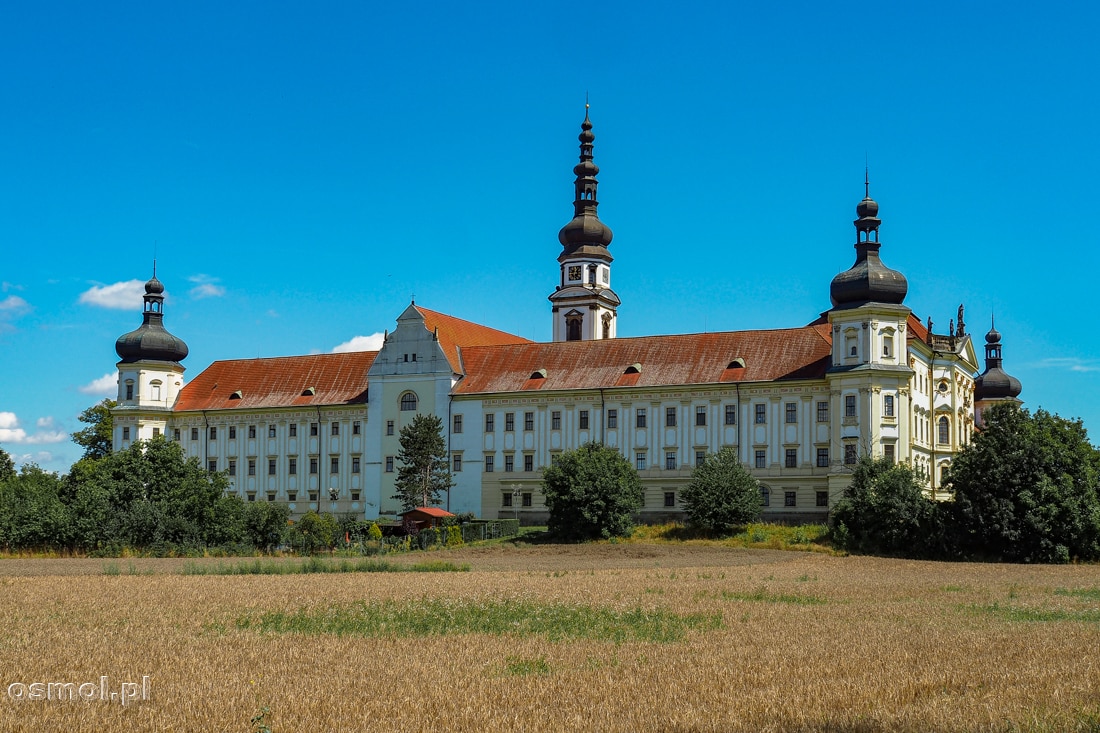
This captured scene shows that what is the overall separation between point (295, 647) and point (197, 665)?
2.36 meters

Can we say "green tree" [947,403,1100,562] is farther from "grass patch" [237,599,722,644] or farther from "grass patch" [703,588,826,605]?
"grass patch" [237,599,722,644]

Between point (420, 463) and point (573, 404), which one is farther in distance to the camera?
point (573, 404)

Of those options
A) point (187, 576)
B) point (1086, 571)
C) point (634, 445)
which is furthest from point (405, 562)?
point (634, 445)

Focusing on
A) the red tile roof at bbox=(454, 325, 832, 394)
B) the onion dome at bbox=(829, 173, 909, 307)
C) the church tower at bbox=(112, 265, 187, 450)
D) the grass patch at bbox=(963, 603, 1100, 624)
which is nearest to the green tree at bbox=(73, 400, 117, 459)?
the church tower at bbox=(112, 265, 187, 450)

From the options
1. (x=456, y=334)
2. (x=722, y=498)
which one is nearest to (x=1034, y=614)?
(x=722, y=498)

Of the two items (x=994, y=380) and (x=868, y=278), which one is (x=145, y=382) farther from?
(x=994, y=380)

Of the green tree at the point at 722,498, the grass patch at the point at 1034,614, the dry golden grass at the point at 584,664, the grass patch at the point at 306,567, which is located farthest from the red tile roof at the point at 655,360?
the grass patch at the point at 1034,614

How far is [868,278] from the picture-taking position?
7212 centimetres

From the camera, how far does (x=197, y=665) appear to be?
682 inches

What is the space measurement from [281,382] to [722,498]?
38.6 m

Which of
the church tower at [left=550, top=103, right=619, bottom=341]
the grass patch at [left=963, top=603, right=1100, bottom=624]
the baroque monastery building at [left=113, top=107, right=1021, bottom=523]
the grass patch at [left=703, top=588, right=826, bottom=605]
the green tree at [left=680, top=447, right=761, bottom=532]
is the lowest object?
the grass patch at [left=703, top=588, right=826, bottom=605]

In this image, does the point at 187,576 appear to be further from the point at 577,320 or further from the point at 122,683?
the point at 577,320

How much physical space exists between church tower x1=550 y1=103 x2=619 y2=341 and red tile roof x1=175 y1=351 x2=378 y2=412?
24.4 metres

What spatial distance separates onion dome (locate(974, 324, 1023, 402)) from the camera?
346ft
